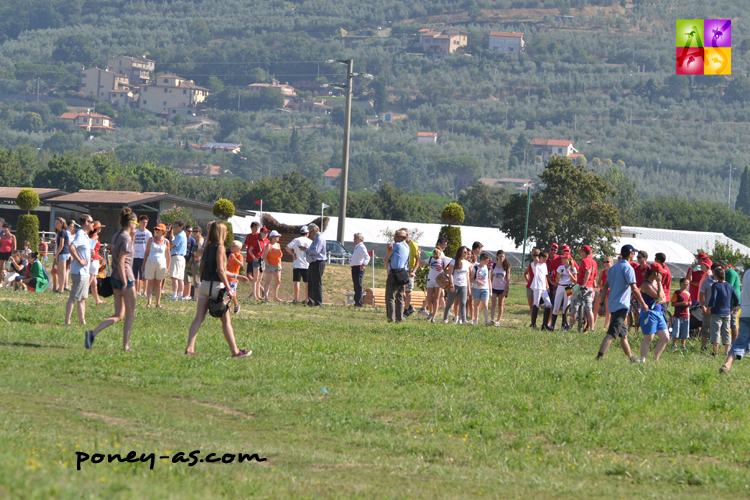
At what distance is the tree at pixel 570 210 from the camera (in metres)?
62.4

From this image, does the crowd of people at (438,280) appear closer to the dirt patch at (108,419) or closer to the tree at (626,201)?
the dirt patch at (108,419)

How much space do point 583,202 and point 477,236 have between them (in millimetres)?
16438

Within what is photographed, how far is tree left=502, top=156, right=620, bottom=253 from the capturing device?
62375mm

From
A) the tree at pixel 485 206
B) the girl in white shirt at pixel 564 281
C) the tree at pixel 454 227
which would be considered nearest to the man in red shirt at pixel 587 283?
the girl in white shirt at pixel 564 281

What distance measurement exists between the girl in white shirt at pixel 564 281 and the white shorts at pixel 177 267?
295 inches

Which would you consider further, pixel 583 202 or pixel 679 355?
pixel 583 202

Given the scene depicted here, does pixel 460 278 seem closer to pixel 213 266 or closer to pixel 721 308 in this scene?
pixel 721 308

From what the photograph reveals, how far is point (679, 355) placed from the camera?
15.1 metres

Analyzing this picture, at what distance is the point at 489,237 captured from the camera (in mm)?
80688

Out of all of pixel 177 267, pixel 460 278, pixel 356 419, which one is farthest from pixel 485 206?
pixel 356 419

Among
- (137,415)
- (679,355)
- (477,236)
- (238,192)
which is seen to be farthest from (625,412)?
(238,192)

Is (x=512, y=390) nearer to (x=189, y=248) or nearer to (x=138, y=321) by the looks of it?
(x=138, y=321)

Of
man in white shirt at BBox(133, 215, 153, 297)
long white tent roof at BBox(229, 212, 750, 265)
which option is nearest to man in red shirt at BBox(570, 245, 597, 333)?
man in white shirt at BBox(133, 215, 153, 297)

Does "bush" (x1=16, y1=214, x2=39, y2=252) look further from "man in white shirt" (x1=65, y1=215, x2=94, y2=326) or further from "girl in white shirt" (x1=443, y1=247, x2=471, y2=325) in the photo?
"man in white shirt" (x1=65, y1=215, x2=94, y2=326)
